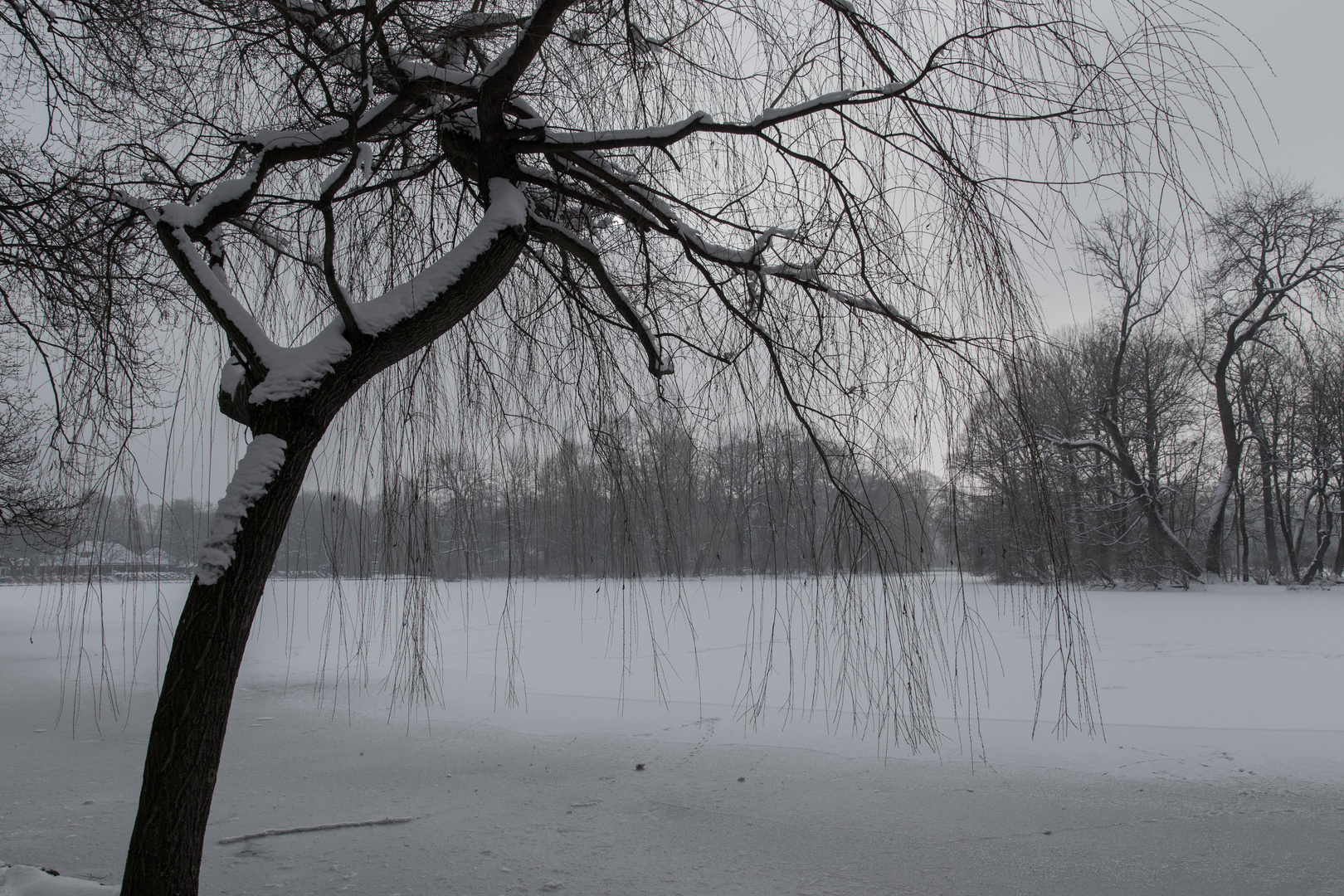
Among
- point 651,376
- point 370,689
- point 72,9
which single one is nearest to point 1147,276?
point 651,376

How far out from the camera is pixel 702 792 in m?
2.99

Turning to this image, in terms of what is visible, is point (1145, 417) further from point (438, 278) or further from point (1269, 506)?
point (438, 278)

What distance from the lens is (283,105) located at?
96.0 inches

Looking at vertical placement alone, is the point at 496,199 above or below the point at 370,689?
above

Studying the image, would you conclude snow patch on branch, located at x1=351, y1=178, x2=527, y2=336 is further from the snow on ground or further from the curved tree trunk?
the snow on ground

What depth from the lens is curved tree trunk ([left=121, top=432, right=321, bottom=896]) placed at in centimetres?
159

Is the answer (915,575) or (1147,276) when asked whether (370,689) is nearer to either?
(915,575)

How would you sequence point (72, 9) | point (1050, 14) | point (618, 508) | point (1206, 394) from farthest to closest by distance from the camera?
point (1206, 394) < point (72, 9) < point (618, 508) < point (1050, 14)

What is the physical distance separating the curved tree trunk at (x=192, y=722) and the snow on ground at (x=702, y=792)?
518 mm

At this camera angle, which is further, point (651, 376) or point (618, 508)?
point (651, 376)

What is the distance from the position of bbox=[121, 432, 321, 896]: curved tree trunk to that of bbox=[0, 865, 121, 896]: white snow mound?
0.30m

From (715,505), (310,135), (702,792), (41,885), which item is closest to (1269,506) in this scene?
(702,792)

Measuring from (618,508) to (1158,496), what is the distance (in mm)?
13391

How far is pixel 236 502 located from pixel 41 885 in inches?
41.9
